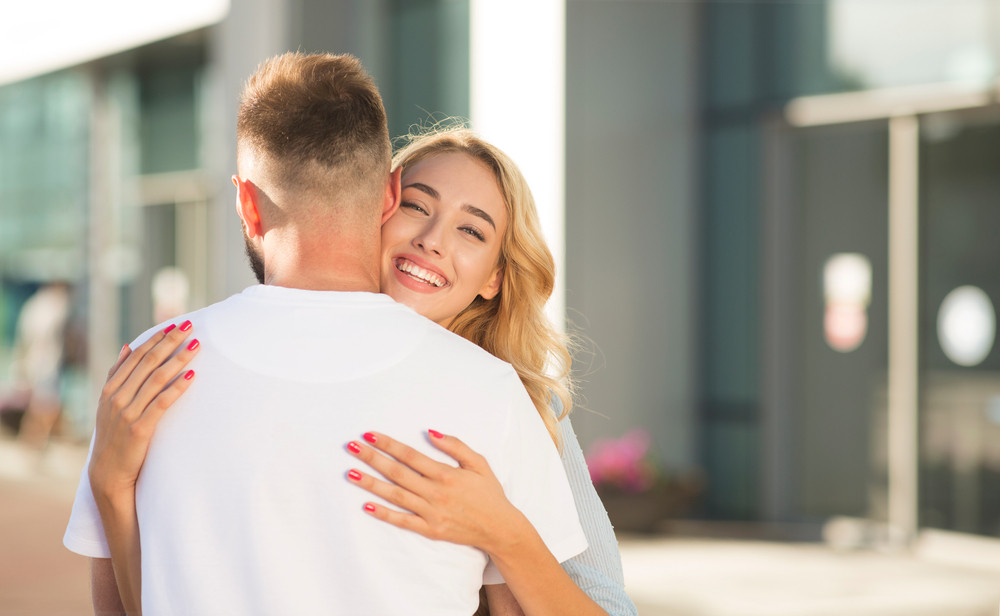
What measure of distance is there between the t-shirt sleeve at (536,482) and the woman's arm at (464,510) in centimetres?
3

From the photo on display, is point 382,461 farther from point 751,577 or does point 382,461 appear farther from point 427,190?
point 751,577

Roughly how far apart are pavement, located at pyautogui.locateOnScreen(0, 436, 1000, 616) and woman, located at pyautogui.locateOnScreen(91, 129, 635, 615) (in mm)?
2762

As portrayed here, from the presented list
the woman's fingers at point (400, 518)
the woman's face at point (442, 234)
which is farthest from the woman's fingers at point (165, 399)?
the woman's face at point (442, 234)

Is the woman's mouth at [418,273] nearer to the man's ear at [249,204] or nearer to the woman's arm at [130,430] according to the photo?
the man's ear at [249,204]

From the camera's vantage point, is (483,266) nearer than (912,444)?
Yes

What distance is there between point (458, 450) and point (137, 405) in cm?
48

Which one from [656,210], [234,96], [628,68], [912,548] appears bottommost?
[912,548]

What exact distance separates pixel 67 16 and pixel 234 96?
5.29m

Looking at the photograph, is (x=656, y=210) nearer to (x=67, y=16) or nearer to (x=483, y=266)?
(x=483, y=266)

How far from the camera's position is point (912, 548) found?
6.71 meters

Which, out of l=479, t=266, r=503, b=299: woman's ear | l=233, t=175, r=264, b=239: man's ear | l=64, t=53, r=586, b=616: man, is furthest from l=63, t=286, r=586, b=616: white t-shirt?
l=479, t=266, r=503, b=299: woman's ear

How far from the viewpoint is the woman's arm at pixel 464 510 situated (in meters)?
1.43

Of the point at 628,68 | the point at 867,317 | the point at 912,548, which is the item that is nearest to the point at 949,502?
the point at 912,548

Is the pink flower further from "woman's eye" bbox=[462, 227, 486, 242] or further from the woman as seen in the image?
"woman's eye" bbox=[462, 227, 486, 242]
